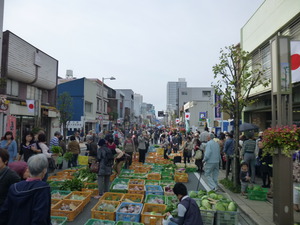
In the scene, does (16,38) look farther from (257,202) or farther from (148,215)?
(257,202)

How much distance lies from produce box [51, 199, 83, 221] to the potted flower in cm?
492

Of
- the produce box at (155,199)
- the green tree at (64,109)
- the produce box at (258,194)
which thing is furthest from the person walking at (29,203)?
the green tree at (64,109)

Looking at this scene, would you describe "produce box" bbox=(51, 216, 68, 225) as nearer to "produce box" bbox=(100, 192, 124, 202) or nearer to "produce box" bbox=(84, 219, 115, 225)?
"produce box" bbox=(84, 219, 115, 225)

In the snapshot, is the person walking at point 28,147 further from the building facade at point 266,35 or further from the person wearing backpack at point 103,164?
the building facade at point 266,35

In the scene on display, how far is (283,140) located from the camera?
5016 millimetres

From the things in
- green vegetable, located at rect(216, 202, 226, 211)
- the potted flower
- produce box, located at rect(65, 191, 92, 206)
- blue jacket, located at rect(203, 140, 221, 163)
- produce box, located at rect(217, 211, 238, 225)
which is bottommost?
produce box, located at rect(65, 191, 92, 206)

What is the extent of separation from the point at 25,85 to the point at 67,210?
15891 mm

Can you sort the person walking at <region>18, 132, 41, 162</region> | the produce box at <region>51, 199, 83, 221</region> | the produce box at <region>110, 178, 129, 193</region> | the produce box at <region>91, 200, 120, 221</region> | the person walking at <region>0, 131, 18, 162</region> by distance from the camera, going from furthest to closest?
1. the person walking at <region>0, 131, 18, 162</region>
2. the produce box at <region>110, 178, 129, 193</region>
3. the person walking at <region>18, 132, 41, 162</region>
4. the produce box at <region>51, 199, 83, 221</region>
5. the produce box at <region>91, 200, 120, 221</region>

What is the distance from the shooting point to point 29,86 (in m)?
19.4

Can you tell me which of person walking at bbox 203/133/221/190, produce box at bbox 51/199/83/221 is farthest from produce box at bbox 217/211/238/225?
produce box at bbox 51/199/83/221

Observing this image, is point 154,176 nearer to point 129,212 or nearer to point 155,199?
point 155,199

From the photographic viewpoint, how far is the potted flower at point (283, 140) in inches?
195

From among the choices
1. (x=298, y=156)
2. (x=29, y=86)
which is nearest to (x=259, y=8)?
(x=298, y=156)

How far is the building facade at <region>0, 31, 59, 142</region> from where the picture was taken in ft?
51.7
